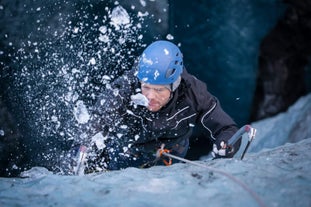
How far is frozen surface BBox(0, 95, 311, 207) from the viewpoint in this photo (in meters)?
2.06

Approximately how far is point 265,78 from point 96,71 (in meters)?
5.22

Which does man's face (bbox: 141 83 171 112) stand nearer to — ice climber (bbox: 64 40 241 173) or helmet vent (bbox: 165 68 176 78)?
ice climber (bbox: 64 40 241 173)

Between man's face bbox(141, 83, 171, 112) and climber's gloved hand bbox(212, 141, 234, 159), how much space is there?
797 millimetres

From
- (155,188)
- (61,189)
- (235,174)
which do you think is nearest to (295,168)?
(235,174)

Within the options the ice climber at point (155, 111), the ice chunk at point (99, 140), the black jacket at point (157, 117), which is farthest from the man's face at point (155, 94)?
the ice chunk at point (99, 140)

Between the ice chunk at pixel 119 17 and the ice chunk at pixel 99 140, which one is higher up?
the ice chunk at pixel 119 17

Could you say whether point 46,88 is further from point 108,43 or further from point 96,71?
point 108,43

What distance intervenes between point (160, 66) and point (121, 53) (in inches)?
103

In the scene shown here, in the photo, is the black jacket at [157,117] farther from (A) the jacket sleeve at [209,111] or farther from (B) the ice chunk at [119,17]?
(B) the ice chunk at [119,17]

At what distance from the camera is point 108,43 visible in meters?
5.57

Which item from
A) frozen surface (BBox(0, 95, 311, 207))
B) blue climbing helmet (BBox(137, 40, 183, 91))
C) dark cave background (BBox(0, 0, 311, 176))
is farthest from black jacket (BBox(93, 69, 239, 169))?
frozen surface (BBox(0, 95, 311, 207))

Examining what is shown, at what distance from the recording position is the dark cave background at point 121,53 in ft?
16.0

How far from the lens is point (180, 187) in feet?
7.41

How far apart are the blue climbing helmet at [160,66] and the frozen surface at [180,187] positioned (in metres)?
1.00
